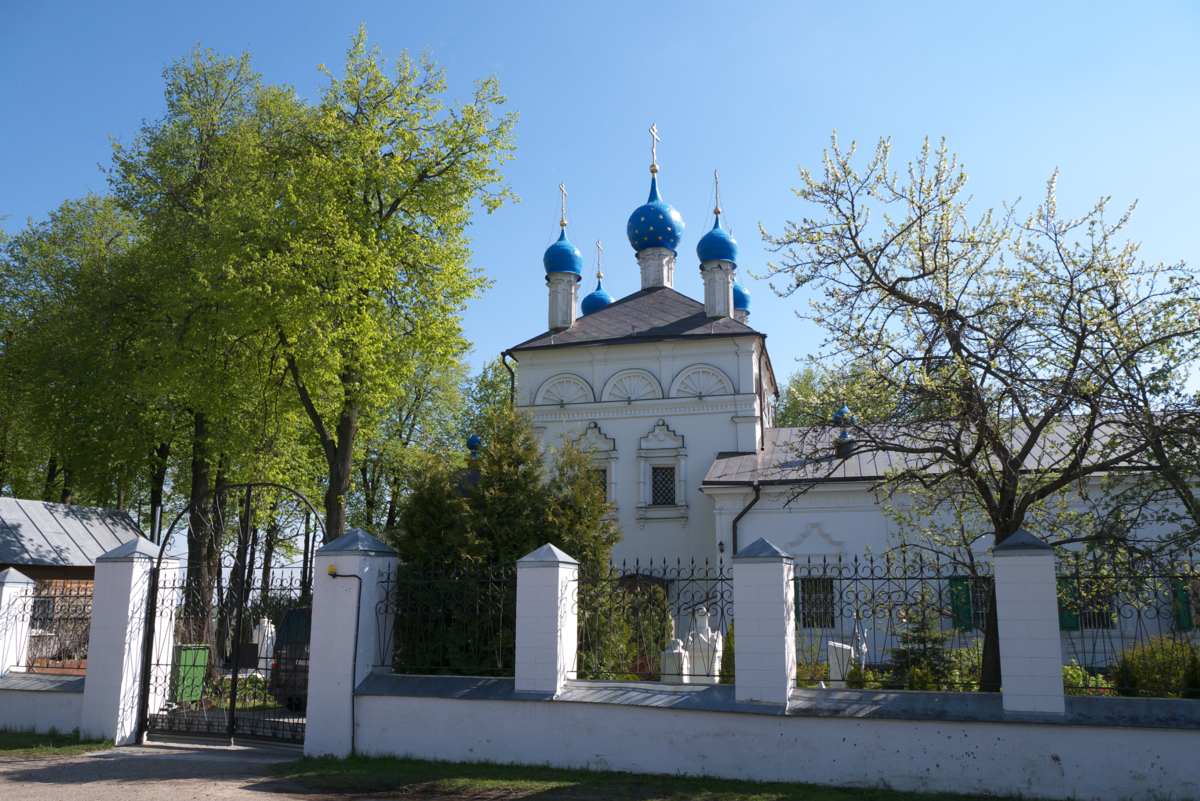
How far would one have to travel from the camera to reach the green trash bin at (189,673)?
11000 mm

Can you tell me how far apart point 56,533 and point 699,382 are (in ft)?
49.1

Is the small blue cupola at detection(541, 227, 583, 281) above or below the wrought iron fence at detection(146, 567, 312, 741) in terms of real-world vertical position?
above

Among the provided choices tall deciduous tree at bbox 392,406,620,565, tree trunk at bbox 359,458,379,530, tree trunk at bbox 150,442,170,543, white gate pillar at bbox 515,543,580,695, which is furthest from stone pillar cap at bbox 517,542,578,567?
tree trunk at bbox 359,458,379,530

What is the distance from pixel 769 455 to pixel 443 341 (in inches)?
351

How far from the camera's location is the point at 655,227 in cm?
2569

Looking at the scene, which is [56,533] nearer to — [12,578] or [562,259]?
[12,578]

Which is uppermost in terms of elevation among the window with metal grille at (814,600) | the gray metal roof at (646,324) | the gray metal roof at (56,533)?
the gray metal roof at (646,324)

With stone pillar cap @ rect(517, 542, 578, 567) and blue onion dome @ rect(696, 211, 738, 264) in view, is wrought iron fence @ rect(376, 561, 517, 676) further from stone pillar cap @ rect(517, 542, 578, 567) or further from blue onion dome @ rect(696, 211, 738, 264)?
blue onion dome @ rect(696, 211, 738, 264)

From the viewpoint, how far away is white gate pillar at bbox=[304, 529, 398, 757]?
8586mm

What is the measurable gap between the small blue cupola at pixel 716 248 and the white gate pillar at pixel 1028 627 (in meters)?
16.6

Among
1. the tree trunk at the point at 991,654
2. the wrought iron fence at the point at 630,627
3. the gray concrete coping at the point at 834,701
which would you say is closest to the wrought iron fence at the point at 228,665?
the gray concrete coping at the point at 834,701

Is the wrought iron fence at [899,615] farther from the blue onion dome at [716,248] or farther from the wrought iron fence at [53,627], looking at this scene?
the blue onion dome at [716,248]

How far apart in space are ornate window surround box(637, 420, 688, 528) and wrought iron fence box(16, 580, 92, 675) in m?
12.2

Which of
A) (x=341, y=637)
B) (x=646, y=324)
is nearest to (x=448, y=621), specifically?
(x=341, y=637)
